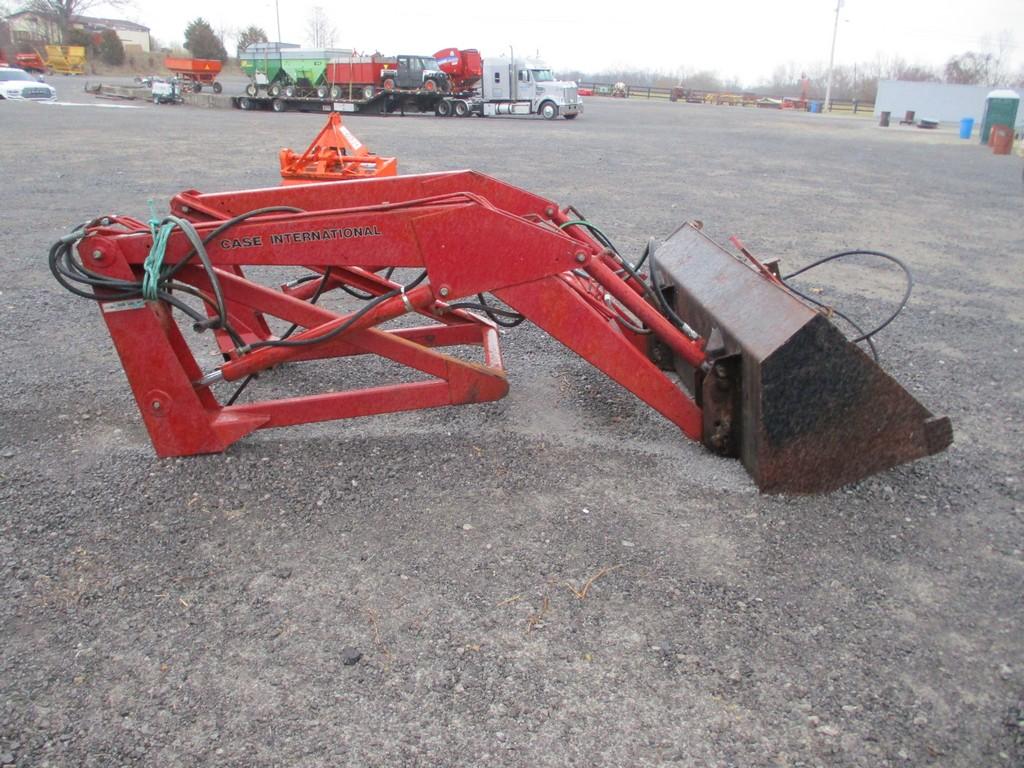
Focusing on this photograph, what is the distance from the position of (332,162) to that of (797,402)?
6.53 meters

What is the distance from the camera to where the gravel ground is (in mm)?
2203

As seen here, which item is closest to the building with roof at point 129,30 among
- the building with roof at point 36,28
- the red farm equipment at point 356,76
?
the building with roof at point 36,28

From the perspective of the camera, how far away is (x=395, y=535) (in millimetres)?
3084

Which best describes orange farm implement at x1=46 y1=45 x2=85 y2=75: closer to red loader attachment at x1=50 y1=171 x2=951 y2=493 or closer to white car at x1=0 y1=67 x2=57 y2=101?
white car at x1=0 y1=67 x2=57 y2=101

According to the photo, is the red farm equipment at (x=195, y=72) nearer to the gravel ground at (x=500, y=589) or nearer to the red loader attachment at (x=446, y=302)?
the gravel ground at (x=500, y=589)

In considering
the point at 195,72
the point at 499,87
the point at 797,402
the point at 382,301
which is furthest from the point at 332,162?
the point at 195,72

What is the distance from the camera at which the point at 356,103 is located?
30.4 metres

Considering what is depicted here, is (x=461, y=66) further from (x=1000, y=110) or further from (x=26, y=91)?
(x=1000, y=110)

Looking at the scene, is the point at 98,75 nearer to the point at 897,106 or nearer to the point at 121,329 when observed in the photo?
the point at 897,106

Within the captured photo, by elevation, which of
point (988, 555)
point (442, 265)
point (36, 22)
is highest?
point (36, 22)

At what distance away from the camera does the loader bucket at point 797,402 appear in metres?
3.04

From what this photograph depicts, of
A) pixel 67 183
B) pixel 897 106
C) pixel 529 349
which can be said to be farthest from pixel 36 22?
pixel 529 349

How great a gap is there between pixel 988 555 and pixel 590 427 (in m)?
1.76

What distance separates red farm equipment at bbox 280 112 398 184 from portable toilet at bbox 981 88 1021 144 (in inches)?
932
